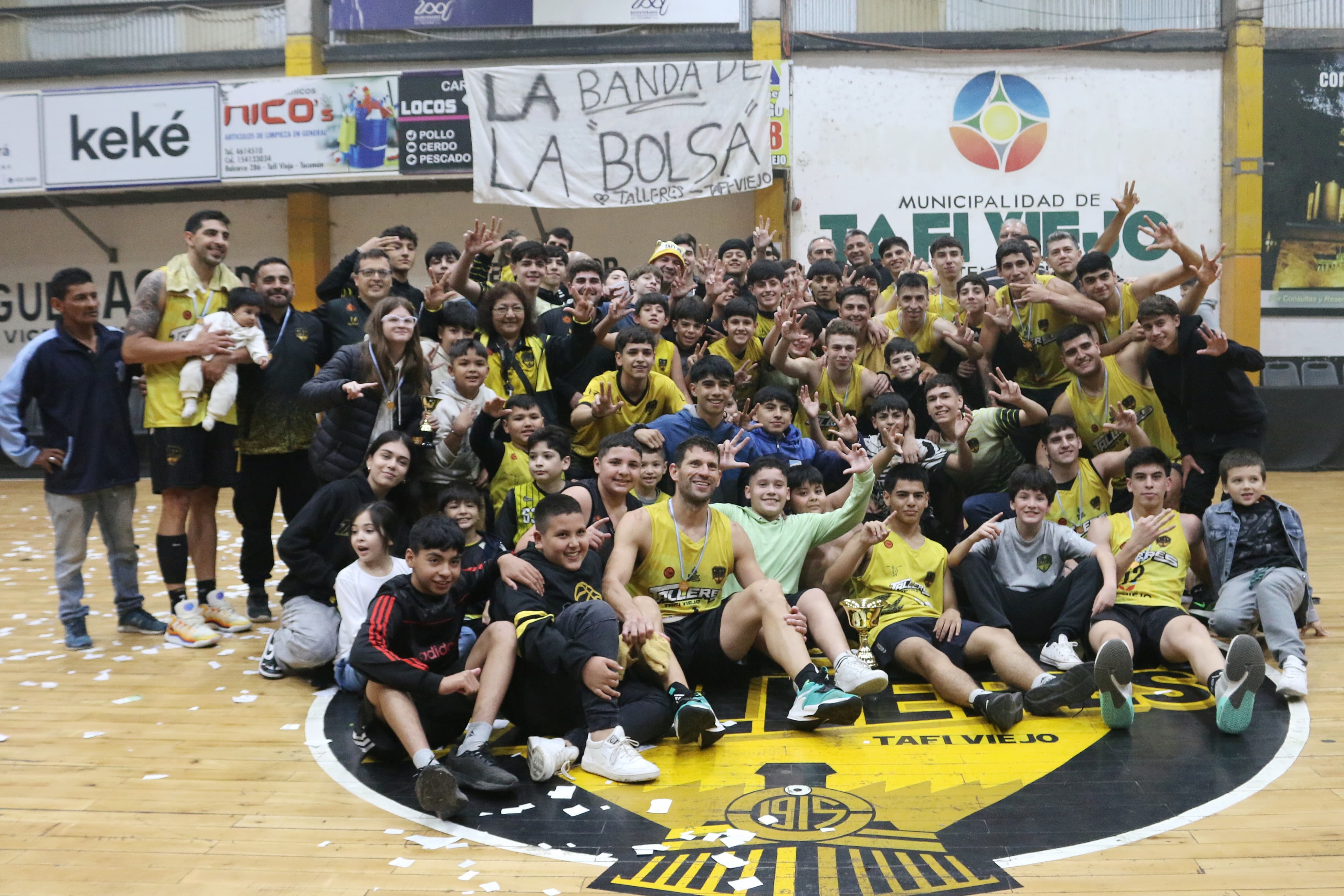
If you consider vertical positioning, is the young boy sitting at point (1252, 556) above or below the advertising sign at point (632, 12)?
below

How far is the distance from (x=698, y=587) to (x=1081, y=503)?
2287mm

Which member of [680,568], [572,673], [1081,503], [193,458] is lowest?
[572,673]

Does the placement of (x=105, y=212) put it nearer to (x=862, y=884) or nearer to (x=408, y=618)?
(x=408, y=618)

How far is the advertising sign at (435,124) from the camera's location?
509 inches

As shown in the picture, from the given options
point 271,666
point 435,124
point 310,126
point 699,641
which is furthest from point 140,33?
point 699,641

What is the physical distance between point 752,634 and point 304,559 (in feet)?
7.13

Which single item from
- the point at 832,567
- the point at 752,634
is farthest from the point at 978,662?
the point at 752,634

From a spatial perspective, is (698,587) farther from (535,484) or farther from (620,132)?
(620,132)

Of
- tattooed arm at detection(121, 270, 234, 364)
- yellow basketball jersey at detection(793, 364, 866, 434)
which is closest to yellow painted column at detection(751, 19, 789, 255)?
yellow basketball jersey at detection(793, 364, 866, 434)

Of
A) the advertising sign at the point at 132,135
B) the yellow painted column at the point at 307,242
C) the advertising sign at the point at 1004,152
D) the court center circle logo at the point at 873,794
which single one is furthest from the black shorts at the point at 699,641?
the advertising sign at the point at 132,135

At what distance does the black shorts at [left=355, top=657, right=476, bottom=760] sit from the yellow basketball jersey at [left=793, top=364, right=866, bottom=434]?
3.06 meters

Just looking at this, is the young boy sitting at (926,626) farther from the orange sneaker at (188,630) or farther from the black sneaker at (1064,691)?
the orange sneaker at (188,630)

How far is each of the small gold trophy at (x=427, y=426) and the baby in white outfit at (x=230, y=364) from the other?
950 mm

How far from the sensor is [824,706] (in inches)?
169
